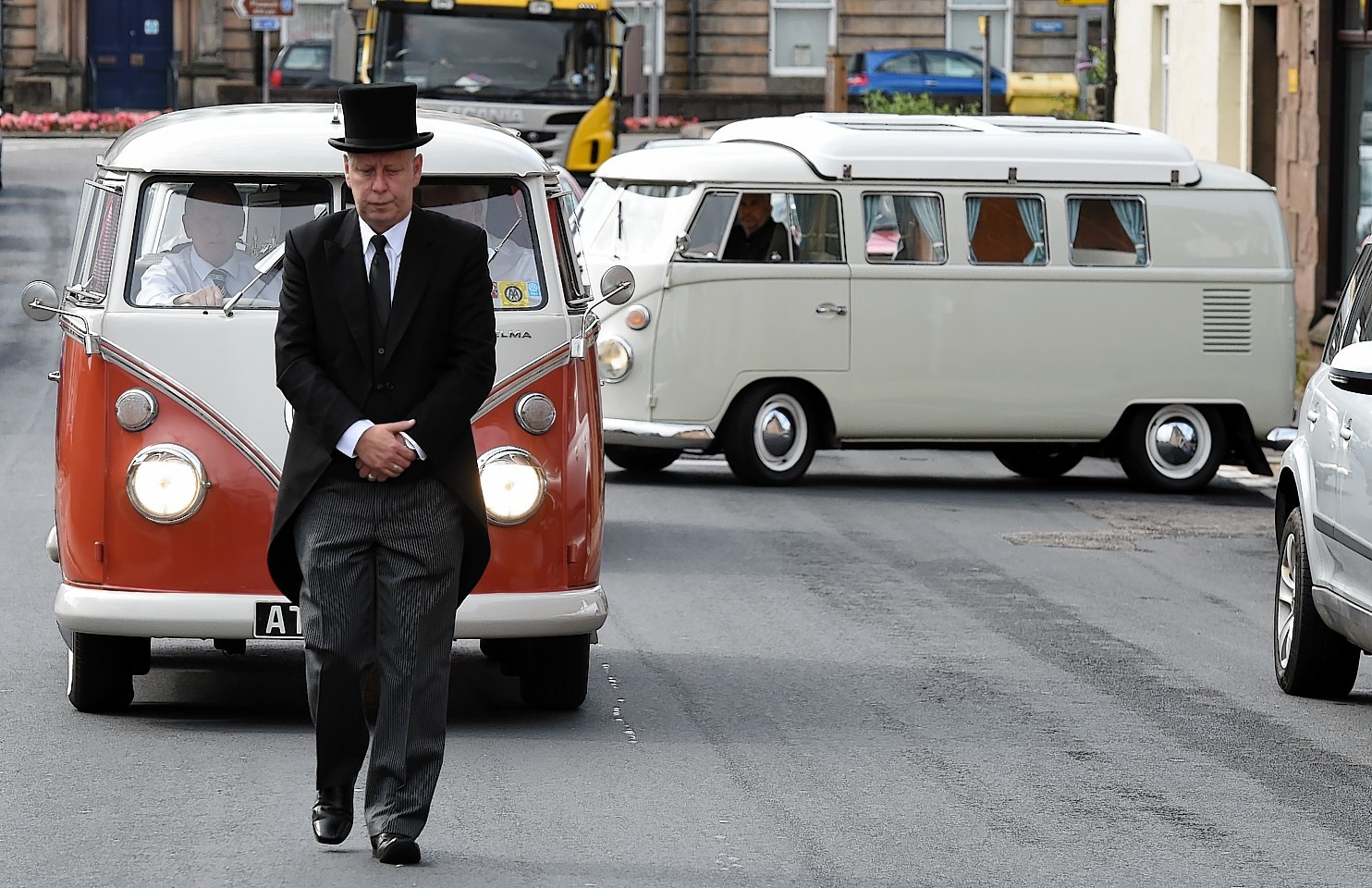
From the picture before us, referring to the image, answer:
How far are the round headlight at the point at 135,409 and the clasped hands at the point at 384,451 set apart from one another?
2.10 m

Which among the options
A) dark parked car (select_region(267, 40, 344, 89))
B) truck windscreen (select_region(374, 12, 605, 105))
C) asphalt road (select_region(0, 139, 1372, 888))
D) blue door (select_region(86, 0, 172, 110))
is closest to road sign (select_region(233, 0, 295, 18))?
dark parked car (select_region(267, 40, 344, 89))

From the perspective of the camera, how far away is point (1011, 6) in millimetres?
59250

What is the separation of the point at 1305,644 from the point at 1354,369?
4.83 ft

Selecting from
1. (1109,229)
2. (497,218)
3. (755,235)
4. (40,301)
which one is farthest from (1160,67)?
(40,301)

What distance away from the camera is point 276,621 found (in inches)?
321

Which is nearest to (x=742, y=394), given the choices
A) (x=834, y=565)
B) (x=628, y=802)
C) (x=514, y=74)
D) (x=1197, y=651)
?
(x=834, y=565)

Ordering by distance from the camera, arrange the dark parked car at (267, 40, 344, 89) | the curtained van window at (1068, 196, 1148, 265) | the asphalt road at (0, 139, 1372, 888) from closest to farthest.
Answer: the asphalt road at (0, 139, 1372, 888) < the curtained van window at (1068, 196, 1148, 265) < the dark parked car at (267, 40, 344, 89)

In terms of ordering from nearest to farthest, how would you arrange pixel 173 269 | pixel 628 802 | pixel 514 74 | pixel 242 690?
pixel 628 802 → pixel 173 269 → pixel 242 690 → pixel 514 74

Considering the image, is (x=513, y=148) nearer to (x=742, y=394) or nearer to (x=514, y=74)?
(x=742, y=394)

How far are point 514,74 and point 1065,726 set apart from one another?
2248 centimetres

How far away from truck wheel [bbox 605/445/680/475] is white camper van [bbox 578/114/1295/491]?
19mm

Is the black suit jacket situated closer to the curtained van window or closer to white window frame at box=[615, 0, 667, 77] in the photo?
the curtained van window

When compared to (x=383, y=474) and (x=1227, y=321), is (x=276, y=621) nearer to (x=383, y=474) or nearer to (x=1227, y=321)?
(x=383, y=474)

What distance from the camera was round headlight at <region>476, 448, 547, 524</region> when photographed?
8312mm
